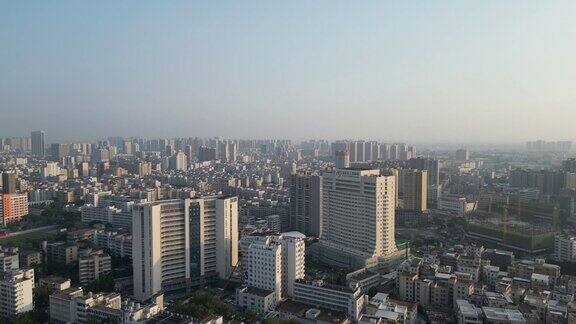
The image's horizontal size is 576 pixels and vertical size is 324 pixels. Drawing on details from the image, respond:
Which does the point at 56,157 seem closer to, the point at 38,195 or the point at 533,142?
the point at 38,195

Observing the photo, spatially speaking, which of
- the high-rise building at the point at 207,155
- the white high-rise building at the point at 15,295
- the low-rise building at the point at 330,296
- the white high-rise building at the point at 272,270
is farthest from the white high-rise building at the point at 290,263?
the high-rise building at the point at 207,155

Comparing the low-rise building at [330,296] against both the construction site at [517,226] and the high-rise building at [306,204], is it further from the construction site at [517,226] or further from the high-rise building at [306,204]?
the construction site at [517,226]

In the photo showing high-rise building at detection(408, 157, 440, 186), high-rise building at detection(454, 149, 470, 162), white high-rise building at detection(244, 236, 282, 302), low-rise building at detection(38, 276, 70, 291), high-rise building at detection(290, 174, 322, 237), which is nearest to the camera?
low-rise building at detection(38, 276, 70, 291)

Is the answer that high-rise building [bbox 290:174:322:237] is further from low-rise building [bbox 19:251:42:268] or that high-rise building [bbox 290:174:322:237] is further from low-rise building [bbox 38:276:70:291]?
low-rise building [bbox 38:276:70:291]

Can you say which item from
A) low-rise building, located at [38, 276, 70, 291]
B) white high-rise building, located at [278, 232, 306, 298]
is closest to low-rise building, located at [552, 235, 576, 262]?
white high-rise building, located at [278, 232, 306, 298]

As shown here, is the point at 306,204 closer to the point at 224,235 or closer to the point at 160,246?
the point at 224,235

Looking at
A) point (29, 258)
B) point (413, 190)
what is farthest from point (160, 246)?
point (413, 190)
